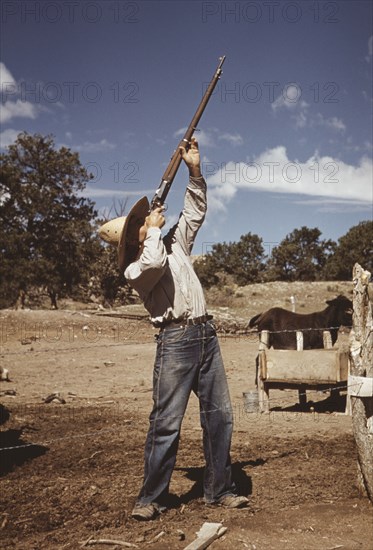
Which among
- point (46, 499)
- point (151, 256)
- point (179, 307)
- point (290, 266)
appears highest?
point (290, 266)

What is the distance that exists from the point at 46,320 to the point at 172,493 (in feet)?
43.7

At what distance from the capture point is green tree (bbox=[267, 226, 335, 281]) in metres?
44.9

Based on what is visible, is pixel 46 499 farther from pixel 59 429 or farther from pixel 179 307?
pixel 59 429

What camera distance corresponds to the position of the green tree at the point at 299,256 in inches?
1769

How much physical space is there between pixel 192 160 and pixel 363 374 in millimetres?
2035

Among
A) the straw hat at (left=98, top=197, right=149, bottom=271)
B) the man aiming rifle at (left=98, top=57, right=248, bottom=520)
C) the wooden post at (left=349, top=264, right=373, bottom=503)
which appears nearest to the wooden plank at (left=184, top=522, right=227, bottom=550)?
the man aiming rifle at (left=98, top=57, right=248, bottom=520)

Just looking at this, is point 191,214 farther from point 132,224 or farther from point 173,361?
point 173,361

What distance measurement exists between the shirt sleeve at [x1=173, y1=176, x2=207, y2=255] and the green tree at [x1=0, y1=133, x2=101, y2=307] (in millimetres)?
20643

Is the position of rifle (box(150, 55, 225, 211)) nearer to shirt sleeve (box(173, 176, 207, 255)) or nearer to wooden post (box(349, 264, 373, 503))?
shirt sleeve (box(173, 176, 207, 255))

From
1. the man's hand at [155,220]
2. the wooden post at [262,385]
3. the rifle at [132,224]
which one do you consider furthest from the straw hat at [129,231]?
the wooden post at [262,385]

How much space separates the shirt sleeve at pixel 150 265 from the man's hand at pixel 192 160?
646mm

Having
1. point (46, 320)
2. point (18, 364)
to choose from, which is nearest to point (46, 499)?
point (18, 364)

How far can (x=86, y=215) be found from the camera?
26.2 m

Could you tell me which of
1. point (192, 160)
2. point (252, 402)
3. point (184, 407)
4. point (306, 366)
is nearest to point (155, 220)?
point (192, 160)
